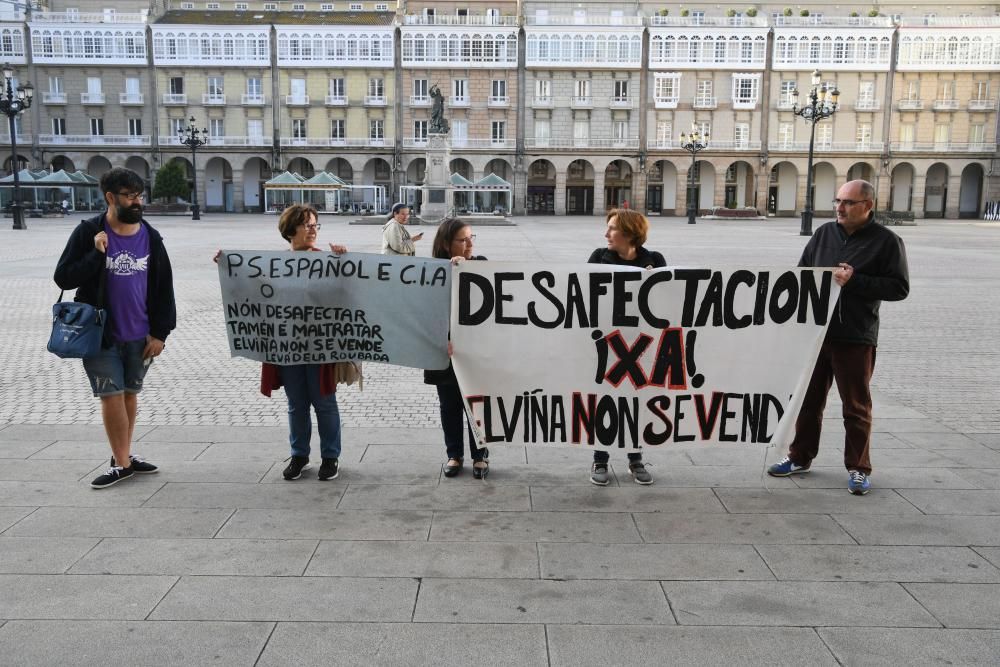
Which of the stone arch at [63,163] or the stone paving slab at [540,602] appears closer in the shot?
the stone paving slab at [540,602]

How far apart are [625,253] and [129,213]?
2991mm

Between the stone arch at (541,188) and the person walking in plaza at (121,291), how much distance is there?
204 ft

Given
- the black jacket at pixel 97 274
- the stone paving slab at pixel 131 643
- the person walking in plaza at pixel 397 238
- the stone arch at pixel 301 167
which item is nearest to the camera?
the stone paving slab at pixel 131 643

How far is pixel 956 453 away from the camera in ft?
20.3

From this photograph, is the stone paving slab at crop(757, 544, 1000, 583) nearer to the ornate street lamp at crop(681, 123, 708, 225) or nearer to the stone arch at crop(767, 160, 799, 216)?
the ornate street lamp at crop(681, 123, 708, 225)

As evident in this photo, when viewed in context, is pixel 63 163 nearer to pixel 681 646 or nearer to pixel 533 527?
pixel 533 527

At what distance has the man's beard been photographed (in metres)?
5.16

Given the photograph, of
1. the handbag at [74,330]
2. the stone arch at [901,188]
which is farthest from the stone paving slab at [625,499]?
the stone arch at [901,188]

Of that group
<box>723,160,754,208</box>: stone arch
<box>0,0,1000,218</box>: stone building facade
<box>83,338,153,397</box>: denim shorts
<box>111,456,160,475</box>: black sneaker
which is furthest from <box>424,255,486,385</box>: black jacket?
<box>723,160,754,208</box>: stone arch

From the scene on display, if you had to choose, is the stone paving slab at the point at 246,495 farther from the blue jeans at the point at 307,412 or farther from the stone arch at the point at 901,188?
the stone arch at the point at 901,188

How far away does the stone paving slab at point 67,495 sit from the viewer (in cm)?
506

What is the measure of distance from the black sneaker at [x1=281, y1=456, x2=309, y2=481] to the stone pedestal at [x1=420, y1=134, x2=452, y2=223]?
41934 millimetres

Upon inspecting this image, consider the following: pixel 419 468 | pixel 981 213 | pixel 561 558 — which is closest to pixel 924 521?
pixel 561 558

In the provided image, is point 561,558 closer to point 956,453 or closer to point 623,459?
point 623,459
